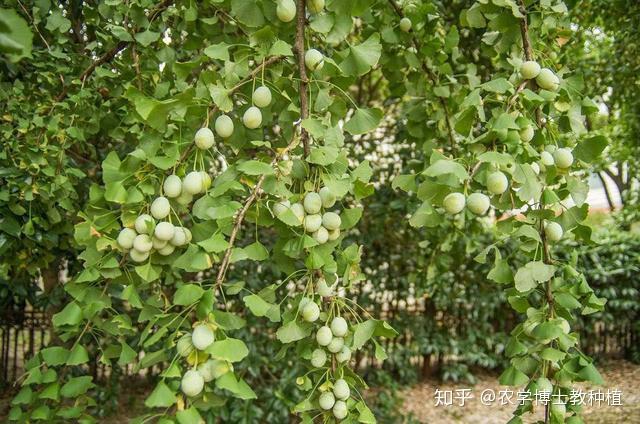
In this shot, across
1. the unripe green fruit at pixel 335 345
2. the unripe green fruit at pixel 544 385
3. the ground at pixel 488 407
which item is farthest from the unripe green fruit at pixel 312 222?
the ground at pixel 488 407

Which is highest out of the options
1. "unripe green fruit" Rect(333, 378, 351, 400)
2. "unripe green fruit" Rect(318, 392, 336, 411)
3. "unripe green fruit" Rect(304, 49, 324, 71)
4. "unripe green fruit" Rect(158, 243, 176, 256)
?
"unripe green fruit" Rect(304, 49, 324, 71)

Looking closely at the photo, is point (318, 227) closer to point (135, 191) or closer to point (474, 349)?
point (135, 191)

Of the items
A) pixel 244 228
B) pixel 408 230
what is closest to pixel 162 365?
pixel 244 228

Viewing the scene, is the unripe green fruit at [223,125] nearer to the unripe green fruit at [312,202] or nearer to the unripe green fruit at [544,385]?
the unripe green fruit at [312,202]

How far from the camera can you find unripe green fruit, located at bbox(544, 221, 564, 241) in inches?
43.1

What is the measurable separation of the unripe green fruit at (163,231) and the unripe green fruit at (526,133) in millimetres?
659

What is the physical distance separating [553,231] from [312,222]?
49 centimetres

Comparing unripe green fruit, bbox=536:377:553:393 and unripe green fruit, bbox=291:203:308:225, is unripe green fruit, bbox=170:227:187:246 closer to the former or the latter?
unripe green fruit, bbox=291:203:308:225

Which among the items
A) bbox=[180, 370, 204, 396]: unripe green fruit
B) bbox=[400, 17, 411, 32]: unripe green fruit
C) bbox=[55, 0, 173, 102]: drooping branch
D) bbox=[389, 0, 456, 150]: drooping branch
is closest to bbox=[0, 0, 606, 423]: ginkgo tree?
bbox=[180, 370, 204, 396]: unripe green fruit

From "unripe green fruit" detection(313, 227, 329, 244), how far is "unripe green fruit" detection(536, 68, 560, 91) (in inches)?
20.7

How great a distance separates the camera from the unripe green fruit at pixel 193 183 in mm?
959

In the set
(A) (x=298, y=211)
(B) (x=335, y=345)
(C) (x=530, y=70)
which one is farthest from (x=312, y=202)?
(C) (x=530, y=70)

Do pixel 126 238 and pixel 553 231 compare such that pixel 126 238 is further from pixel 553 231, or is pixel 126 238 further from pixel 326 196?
pixel 553 231

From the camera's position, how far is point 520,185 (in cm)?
102
